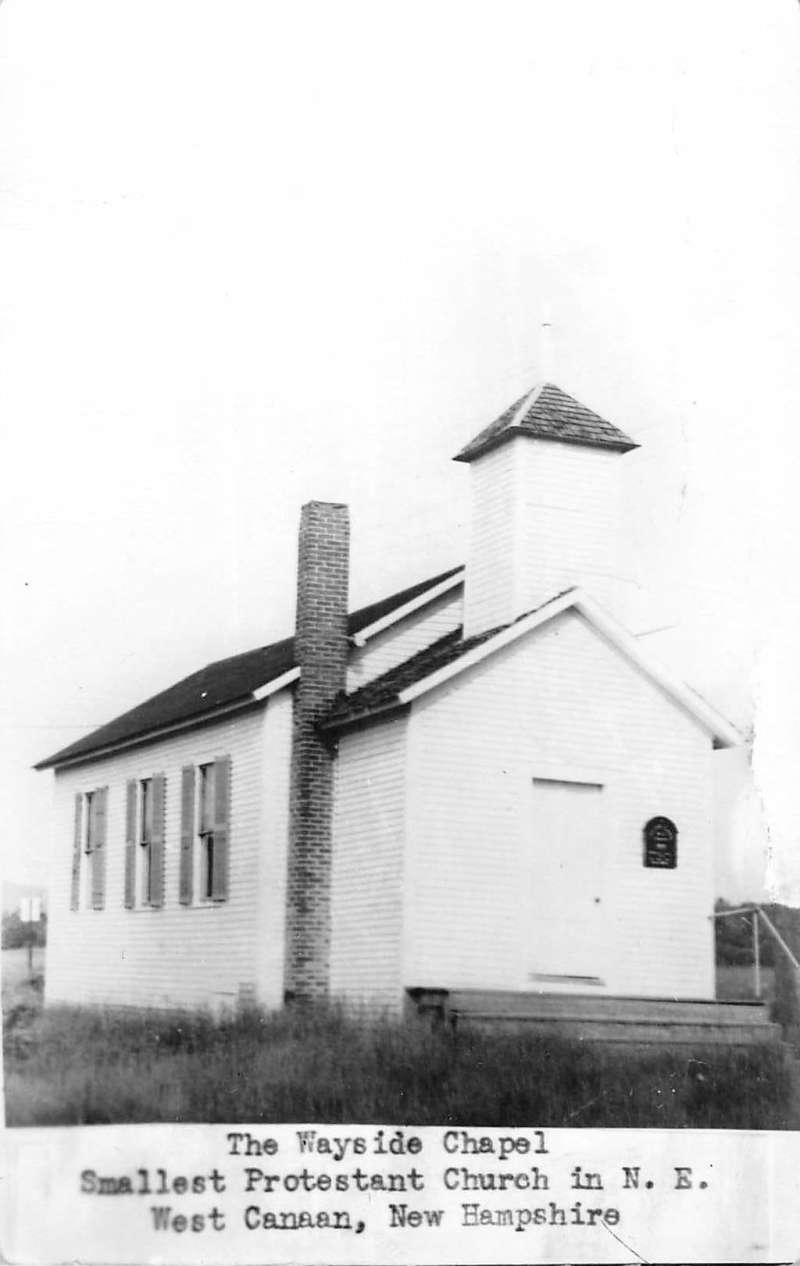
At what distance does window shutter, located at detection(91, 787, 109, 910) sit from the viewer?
5.85m

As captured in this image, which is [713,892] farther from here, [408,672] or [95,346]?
[95,346]

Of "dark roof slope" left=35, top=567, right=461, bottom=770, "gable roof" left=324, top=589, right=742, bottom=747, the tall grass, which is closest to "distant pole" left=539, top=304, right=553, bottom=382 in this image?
"gable roof" left=324, top=589, right=742, bottom=747

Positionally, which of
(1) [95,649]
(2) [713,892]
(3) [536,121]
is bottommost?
(2) [713,892]

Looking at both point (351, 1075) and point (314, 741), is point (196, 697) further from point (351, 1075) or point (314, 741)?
point (351, 1075)

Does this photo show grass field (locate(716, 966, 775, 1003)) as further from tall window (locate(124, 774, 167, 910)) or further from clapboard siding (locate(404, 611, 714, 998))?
tall window (locate(124, 774, 167, 910))

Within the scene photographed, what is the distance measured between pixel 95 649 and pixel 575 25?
3.19m

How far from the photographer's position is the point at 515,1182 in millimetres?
5715

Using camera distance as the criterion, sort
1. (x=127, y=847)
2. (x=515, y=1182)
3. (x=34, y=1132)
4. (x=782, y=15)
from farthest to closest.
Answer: (x=782, y=15) < (x=127, y=847) < (x=515, y=1182) < (x=34, y=1132)

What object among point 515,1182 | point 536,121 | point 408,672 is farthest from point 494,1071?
point 536,121

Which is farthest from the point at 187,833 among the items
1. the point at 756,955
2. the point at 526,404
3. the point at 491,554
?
the point at 756,955

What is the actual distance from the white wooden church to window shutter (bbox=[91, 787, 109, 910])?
0.5 inches

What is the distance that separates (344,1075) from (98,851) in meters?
1.27

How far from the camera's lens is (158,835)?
6145mm

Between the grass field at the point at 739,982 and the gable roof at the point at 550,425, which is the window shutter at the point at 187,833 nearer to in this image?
the gable roof at the point at 550,425
